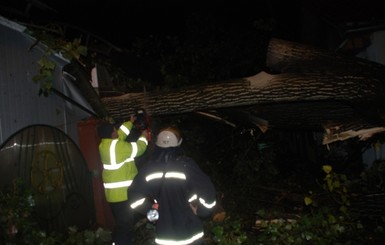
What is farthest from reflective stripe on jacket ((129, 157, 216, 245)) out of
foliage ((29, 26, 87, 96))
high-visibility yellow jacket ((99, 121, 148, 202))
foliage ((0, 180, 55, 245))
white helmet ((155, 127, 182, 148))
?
foliage ((29, 26, 87, 96))

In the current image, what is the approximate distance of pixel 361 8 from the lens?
26.5 ft

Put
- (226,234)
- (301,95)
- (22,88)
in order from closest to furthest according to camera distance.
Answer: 1. (301,95)
2. (226,234)
3. (22,88)

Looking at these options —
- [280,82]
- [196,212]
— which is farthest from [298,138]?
[196,212]

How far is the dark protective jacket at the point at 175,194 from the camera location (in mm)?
3541

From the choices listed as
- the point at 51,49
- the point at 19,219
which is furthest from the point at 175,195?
the point at 51,49

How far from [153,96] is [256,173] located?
10.9 feet

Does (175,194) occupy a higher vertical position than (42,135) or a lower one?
lower

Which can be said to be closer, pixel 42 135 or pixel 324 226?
pixel 324 226

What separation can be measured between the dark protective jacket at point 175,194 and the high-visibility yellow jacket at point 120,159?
1035 millimetres

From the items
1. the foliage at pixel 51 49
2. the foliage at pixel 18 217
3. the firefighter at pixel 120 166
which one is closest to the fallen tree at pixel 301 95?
the firefighter at pixel 120 166

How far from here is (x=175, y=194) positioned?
11.8ft

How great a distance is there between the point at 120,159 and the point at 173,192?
1.32 meters

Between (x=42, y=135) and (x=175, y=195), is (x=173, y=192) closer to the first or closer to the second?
(x=175, y=195)

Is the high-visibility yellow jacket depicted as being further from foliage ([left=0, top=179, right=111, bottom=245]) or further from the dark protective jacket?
the dark protective jacket
